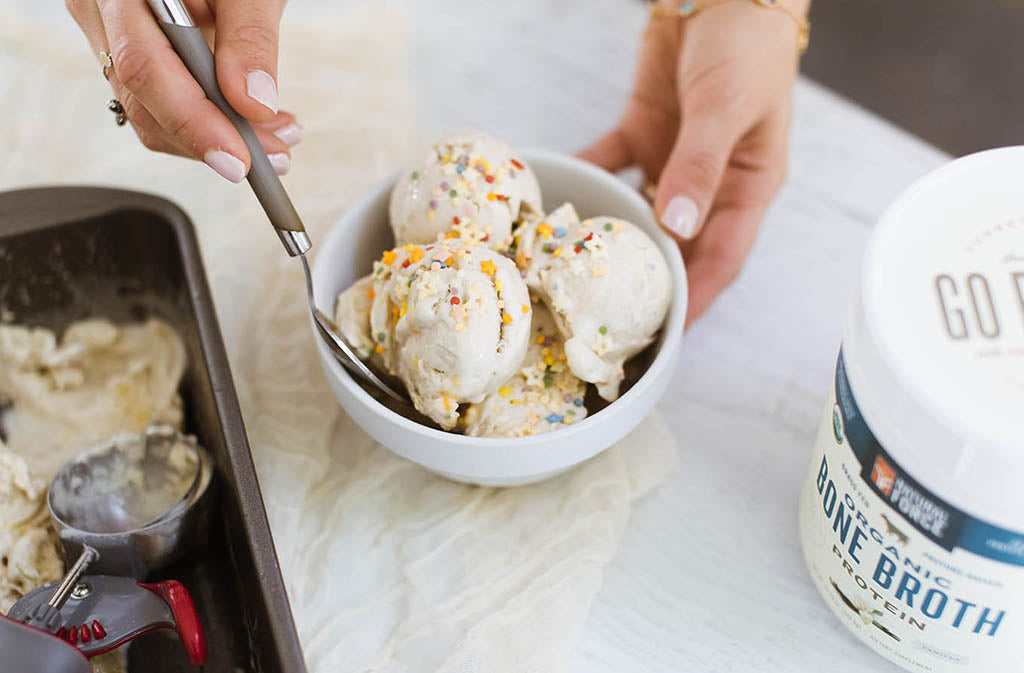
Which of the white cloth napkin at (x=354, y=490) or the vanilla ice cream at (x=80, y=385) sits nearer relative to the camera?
the white cloth napkin at (x=354, y=490)

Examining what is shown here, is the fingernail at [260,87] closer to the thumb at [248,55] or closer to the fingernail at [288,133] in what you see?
the thumb at [248,55]

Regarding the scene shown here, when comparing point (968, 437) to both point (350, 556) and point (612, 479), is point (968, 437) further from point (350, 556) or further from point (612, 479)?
point (350, 556)

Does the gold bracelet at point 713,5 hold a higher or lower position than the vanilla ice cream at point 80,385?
higher

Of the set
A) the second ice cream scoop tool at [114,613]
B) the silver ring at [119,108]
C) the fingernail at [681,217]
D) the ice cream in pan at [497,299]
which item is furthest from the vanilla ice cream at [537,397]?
the silver ring at [119,108]

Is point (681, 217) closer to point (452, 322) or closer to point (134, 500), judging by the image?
point (452, 322)

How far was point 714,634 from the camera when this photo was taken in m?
0.67

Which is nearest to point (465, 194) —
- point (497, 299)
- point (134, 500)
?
point (497, 299)

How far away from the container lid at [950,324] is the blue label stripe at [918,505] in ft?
0.04

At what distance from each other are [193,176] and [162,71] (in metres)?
0.38

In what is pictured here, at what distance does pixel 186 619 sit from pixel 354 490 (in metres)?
0.17

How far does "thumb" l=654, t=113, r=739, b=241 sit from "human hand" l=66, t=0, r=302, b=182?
1.02 ft

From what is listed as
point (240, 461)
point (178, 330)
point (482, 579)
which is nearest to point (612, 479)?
point (482, 579)

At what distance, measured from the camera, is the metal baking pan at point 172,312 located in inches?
25.1

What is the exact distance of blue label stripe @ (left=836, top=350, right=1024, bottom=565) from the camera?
1.59ft
